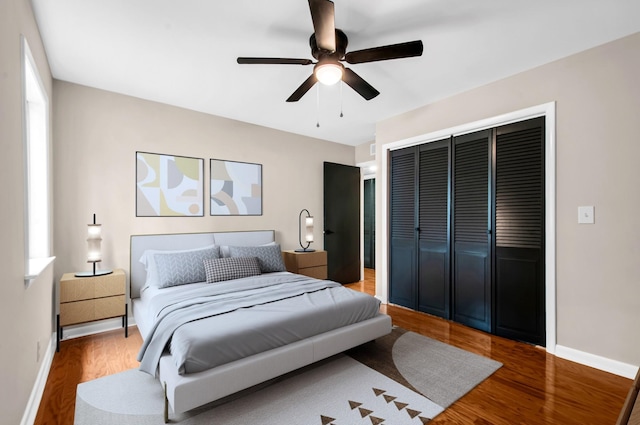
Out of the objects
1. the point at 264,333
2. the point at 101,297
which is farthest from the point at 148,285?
the point at 264,333

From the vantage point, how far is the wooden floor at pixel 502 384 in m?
1.88

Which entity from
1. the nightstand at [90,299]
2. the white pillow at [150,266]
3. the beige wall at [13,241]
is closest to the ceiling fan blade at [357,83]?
the beige wall at [13,241]

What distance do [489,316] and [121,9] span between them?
4097 mm

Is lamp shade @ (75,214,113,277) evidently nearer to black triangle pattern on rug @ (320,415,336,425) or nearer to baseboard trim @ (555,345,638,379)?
black triangle pattern on rug @ (320,415,336,425)

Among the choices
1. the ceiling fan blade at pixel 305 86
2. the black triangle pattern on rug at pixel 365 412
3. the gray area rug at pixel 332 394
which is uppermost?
the ceiling fan blade at pixel 305 86

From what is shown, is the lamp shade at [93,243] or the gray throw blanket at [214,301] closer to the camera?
the gray throw blanket at [214,301]

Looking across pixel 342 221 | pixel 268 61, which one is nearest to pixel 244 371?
pixel 268 61

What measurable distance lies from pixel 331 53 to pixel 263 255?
8.02ft

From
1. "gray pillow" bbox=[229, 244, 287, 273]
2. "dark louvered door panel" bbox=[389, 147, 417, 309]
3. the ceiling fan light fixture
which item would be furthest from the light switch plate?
"gray pillow" bbox=[229, 244, 287, 273]

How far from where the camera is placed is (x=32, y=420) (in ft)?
5.93

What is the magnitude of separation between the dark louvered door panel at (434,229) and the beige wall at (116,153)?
89.4 inches

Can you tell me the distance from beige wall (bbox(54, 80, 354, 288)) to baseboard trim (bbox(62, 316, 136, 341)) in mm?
590

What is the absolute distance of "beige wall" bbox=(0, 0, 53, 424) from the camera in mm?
1413

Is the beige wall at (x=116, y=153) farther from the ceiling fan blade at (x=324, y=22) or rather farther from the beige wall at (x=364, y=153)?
the ceiling fan blade at (x=324, y=22)
